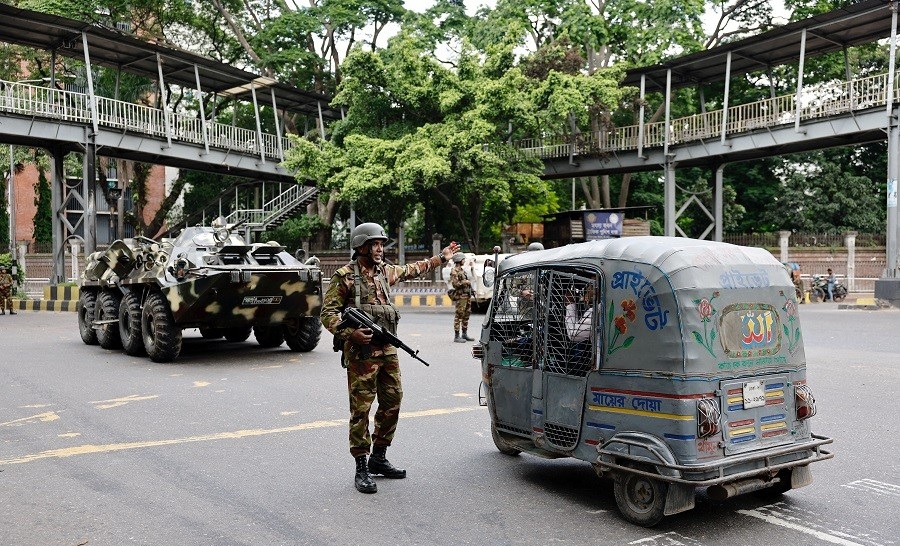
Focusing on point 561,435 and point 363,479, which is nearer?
point 561,435

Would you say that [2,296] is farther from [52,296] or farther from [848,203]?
[848,203]

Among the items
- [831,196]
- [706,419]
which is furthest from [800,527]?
[831,196]

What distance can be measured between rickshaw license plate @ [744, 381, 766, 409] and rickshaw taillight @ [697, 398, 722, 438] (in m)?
0.32

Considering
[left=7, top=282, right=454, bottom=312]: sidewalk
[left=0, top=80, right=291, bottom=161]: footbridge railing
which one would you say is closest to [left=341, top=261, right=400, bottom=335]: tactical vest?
[left=7, top=282, right=454, bottom=312]: sidewalk

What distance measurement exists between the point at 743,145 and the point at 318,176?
14162mm

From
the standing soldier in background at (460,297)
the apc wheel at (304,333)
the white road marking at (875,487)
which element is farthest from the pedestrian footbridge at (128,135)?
the white road marking at (875,487)

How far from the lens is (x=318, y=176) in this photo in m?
27.6

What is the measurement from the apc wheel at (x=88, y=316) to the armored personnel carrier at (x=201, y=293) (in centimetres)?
46

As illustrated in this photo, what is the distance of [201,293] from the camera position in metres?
11.8

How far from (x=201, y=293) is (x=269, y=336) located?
2.57m

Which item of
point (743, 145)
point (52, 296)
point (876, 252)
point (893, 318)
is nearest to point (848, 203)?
point (876, 252)

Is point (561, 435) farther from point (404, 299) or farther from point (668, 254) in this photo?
point (404, 299)

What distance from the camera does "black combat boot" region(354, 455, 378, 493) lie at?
5492 mm

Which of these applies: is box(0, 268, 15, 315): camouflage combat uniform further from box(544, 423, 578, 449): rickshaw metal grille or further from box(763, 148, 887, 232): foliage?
box(763, 148, 887, 232): foliage
